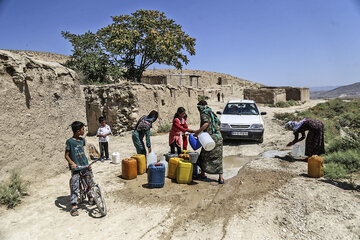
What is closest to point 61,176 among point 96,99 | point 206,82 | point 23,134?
point 23,134

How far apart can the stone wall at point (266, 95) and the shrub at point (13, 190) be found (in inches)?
897

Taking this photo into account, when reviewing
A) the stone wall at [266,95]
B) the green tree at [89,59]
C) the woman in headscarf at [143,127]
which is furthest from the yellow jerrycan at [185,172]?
the stone wall at [266,95]

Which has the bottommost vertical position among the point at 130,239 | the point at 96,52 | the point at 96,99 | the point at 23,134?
the point at 130,239

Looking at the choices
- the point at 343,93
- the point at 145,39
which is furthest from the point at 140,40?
the point at 343,93

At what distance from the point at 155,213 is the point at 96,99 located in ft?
26.1

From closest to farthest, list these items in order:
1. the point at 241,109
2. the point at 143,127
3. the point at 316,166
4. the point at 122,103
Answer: the point at 316,166 → the point at 143,127 → the point at 241,109 → the point at 122,103

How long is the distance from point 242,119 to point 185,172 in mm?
4553

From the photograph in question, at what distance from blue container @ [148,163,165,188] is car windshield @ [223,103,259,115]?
538 centimetres

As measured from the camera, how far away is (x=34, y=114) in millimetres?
4797

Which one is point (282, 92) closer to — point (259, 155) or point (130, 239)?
point (259, 155)

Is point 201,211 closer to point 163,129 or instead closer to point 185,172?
point 185,172

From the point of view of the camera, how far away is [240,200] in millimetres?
4164

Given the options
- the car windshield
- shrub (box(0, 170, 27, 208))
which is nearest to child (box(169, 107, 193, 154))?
shrub (box(0, 170, 27, 208))

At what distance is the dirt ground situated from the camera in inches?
128
